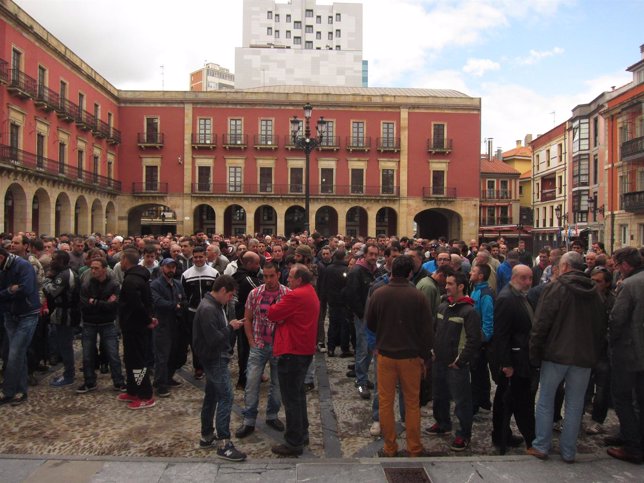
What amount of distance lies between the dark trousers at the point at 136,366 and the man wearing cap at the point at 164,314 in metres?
0.36

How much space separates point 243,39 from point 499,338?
66.2 meters

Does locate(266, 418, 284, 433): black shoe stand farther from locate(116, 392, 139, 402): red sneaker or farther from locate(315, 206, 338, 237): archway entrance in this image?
locate(315, 206, 338, 237): archway entrance

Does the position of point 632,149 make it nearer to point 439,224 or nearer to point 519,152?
point 439,224

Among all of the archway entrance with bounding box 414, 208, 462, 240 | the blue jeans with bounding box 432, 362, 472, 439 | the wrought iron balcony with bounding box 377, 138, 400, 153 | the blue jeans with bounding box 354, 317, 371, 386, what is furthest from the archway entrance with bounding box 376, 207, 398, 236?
the blue jeans with bounding box 432, 362, 472, 439

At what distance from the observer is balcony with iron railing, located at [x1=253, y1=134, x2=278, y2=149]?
34.4 metres

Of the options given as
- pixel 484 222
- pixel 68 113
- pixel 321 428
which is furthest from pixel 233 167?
pixel 321 428

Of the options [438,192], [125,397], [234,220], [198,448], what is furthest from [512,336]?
[234,220]

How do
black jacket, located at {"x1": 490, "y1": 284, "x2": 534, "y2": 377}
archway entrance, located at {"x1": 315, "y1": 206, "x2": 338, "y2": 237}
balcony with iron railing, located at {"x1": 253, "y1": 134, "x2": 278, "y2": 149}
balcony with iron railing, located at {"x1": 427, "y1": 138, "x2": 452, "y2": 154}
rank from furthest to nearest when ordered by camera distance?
archway entrance, located at {"x1": 315, "y1": 206, "x2": 338, "y2": 237}, balcony with iron railing, located at {"x1": 427, "y1": 138, "x2": 452, "y2": 154}, balcony with iron railing, located at {"x1": 253, "y1": 134, "x2": 278, "y2": 149}, black jacket, located at {"x1": 490, "y1": 284, "x2": 534, "y2": 377}

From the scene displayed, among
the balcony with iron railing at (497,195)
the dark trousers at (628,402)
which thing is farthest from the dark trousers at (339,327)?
the balcony with iron railing at (497,195)

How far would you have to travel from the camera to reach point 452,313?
179 inches

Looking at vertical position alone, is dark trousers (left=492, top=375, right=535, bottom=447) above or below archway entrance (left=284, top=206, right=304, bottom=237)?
below

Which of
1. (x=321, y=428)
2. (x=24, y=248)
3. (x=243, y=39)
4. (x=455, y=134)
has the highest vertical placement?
(x=243, y=39)

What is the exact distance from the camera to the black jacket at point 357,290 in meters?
6.19

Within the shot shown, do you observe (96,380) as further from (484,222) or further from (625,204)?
(484,222)
